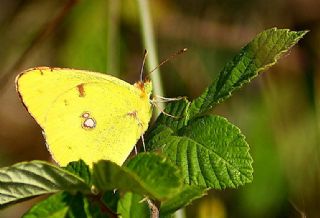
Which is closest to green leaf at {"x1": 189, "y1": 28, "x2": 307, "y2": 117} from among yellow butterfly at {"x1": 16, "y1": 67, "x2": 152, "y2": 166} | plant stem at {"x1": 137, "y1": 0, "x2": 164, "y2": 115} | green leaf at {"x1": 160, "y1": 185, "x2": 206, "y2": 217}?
green leaf at {"x1": 160, "y1": 185, "x2": 206, "y2": 217}

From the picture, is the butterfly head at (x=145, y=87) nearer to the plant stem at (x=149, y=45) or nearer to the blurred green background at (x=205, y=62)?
the plant stem at (x=149, y=45)

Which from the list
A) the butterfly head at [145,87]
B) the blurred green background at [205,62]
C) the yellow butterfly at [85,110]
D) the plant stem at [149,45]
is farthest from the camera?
the blurred green background at [205,62]

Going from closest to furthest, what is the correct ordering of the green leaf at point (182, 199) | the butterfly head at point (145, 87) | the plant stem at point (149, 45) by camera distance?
the green leaf at point (182, 199) < the butterfly head at point (145, 87) < the plant stem at point (149, 45)

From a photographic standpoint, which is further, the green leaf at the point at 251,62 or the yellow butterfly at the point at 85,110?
the yellow butterfly at the point at 85,110

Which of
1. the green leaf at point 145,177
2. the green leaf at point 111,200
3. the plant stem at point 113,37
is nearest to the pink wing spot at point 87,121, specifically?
the green leaf at point 111,200

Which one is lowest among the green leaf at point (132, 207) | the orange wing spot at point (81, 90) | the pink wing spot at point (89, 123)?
the green leaf at point (132, 207)

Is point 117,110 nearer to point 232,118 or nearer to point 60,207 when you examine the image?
point 60,207

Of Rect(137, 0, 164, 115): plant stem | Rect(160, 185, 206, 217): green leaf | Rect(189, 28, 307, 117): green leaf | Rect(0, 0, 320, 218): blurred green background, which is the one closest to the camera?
Rect(160, 185, 206, 217): green leaf

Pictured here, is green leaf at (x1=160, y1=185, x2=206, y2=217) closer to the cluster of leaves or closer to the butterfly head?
the cluster of leaves
